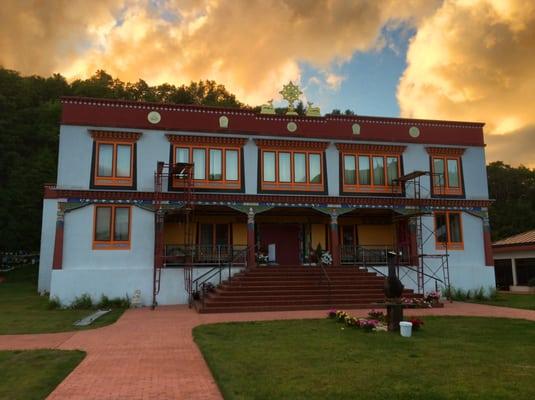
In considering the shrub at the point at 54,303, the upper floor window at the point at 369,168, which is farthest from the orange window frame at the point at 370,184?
the shrub at the point at 54,303

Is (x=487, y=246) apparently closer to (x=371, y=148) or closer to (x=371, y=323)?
(x=371, y=148)

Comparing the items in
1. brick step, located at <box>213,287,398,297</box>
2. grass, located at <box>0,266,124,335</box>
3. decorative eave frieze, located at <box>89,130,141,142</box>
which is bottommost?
grass, located at <box>0,266,124,335</box>

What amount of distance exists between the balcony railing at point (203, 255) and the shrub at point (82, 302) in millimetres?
3455

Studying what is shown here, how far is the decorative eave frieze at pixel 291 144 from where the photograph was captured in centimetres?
2311

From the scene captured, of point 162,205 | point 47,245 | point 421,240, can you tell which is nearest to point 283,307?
point 162,205

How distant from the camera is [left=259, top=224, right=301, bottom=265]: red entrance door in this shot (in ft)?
82.1

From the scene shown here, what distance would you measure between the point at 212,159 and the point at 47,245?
12705 millimetres

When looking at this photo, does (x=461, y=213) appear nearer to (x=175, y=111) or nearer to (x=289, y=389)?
(x=175, y=111)

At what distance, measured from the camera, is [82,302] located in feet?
64.8

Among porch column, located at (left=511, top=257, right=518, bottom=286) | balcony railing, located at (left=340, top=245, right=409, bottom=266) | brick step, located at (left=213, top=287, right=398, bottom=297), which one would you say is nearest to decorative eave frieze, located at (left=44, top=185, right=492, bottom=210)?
balcony railing, located at (left=340, top=245, right=409, bottom=266)

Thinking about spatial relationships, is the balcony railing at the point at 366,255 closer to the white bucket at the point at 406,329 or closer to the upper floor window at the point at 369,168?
the upper floor window at the point at 369,168

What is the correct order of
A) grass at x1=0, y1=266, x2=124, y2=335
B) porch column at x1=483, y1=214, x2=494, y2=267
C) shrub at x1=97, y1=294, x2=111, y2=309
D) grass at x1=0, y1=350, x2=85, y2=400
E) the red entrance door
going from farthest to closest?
the red entrance door
porch column at x1=483, y1=214, x2=494, y2=267
shrub at x1=97, y1=294, x2=111, y2=309
grass at x1=0, y1=266, x2=124, y2=335
grass at x1=0, y1=350, x2=85, y2=400

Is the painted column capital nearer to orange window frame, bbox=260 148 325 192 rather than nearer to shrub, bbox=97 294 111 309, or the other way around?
orange window frame, bbox=260 148 325 192

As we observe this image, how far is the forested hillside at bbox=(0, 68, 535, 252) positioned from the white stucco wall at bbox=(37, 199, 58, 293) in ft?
48.2
